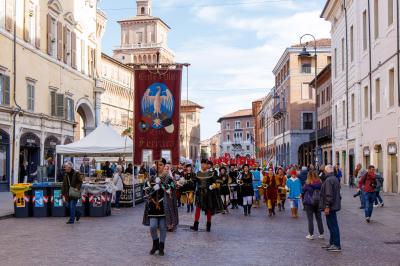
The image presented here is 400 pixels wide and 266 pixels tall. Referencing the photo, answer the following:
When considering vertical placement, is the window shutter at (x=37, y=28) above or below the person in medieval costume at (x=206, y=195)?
above

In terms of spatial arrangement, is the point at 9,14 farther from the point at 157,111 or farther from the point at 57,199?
the point at 57,199

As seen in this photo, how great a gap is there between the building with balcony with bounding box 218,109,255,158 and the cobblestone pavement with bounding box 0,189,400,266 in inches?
4851

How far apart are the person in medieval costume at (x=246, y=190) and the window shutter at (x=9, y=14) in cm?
1602

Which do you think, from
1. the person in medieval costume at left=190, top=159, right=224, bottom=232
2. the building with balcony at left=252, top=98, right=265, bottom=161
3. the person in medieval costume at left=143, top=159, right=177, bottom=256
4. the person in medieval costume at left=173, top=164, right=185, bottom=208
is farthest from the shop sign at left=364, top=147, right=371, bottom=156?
the building with balcony at left=252, top=98, right=265, bottom=161

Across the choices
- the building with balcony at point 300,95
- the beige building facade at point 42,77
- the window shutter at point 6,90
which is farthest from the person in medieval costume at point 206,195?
the building with balcony at point 300,95

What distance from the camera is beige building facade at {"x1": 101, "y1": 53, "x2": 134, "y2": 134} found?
252 ft

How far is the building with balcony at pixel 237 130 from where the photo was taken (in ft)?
473

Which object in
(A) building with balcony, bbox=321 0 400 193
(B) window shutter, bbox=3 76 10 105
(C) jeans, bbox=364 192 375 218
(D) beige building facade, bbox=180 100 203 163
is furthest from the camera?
(D) beige building facade, bbox=180 100 203 163

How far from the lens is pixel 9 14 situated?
30.7 meters

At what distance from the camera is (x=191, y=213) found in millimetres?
20828

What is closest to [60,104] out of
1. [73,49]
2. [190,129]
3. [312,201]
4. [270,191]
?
[73,49]

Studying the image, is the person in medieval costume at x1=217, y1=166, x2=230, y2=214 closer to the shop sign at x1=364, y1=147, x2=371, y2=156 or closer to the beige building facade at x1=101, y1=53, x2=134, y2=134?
the shop sign at x1=364, y1=147, x2=371, y2=156

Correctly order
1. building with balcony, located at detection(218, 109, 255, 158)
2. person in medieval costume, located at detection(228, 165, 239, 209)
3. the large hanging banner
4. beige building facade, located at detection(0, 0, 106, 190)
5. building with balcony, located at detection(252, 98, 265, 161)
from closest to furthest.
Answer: person in medieval costume, located at detection(228, 165, 239, 209), the large hanging banner, beige building facade, located at detection(0, 0, 106, 190), building with balcony, located at detection(252, 98, 265, 161), building with balcony, located at detection(218, 109, 255, 158)

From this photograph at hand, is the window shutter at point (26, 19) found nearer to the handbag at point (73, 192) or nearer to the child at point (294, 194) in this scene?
the handbag at point (73, 192)
